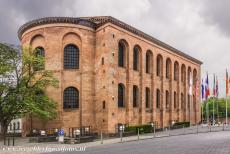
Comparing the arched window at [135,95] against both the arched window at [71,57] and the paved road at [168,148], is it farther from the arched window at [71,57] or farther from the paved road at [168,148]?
the paved road at [168,148]

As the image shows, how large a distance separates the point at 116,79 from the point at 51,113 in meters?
9.13

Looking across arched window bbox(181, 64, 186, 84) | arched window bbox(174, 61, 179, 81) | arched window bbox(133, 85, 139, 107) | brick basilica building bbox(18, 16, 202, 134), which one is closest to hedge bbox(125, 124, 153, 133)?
brick basilica building bbox(18, 16, 202, 134)

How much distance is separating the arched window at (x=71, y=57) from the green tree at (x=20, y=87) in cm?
428

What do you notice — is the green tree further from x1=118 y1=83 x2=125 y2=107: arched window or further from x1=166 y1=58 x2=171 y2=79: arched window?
x1=166 y1=58 x2=171 y2=79: arched window

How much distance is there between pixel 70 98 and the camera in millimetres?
42500

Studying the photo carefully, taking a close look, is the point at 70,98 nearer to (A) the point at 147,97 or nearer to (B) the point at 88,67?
(B) the point at 88,67

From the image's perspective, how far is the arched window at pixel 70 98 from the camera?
42.2m

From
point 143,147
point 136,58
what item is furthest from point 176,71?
point 143,147

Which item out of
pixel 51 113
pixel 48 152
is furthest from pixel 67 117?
pixel 48 152

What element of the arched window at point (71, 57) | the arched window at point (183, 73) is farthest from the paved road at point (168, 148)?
the arched window at point (183, 73)

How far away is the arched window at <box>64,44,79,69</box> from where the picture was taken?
1688 inches

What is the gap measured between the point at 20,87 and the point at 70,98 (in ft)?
23.6

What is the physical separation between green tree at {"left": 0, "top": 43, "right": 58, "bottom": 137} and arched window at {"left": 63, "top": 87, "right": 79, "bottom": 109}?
335 cm

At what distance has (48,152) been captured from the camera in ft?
83.5
